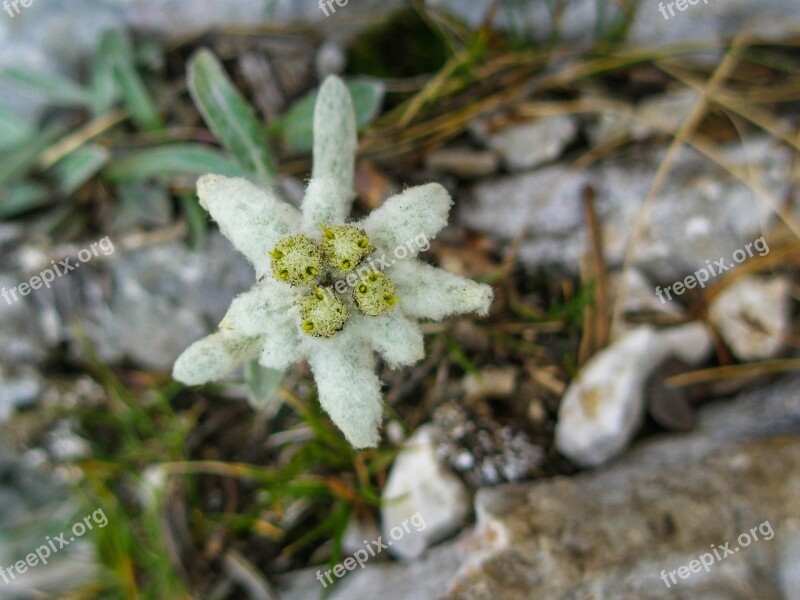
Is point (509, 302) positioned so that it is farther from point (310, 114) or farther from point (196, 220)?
point (196, 220)

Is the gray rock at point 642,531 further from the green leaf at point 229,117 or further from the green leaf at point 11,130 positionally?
the green leaf at point 11,130

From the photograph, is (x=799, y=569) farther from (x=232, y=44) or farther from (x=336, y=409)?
(x=232, y=44)

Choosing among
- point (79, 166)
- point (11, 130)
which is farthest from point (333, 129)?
point (11, 130)

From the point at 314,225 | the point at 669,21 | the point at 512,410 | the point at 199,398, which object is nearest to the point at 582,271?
the point at 512,410

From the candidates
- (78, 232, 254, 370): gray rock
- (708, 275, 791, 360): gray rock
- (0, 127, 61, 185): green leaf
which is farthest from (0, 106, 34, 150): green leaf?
(708, 275, 791, 360): gray rock

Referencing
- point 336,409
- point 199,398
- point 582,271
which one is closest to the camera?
point 336,409

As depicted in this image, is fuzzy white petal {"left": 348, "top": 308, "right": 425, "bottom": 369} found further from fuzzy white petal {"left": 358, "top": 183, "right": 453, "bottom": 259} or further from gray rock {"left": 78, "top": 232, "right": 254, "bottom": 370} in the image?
gray rock {"left": 78, "top": 232, "right": 254, "bottom": 370}

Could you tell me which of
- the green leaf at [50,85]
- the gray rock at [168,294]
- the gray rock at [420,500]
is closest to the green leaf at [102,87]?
the green leaf at [50,85]
